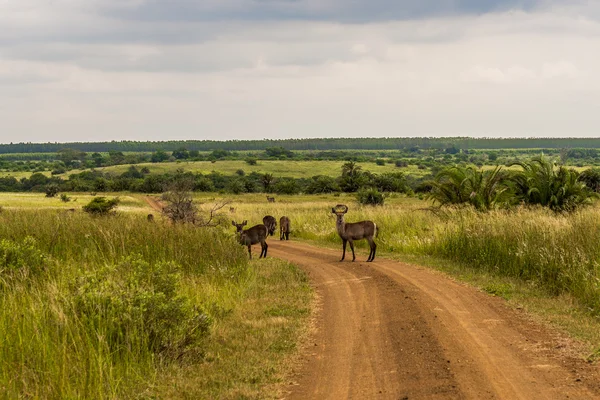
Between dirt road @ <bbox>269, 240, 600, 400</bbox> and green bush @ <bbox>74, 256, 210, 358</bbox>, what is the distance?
179 cm

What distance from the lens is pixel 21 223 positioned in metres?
14.6

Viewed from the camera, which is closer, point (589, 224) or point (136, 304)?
point (136, 304)

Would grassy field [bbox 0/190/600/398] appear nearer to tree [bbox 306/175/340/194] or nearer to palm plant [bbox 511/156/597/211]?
palm plant [bbox 511/156/597/211]

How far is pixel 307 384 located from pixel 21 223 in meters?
10.1

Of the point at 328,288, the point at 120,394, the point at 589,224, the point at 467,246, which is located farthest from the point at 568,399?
the point at 467,246

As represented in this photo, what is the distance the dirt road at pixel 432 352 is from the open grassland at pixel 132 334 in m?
0.66

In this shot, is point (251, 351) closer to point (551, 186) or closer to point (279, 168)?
point (551, 186)

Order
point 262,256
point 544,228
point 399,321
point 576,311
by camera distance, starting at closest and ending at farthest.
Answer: point 399,321
point 576,311
point 544,228
point 262,256

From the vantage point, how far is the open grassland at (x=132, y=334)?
708cm

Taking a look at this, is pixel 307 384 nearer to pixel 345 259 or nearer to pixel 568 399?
pixel 568 399

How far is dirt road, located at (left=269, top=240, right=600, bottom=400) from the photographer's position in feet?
23.2

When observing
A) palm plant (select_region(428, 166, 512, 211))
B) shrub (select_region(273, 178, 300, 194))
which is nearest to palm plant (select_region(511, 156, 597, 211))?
palm plant (select_region(428, 166, 512, 211))

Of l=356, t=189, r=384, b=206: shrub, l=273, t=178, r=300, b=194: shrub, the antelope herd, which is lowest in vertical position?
l=273, t=178, r=300, b=194: shrub

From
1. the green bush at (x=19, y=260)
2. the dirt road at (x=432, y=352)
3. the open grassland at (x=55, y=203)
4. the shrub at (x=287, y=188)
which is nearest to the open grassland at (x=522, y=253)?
the dirt road at (x=432, y=352)
